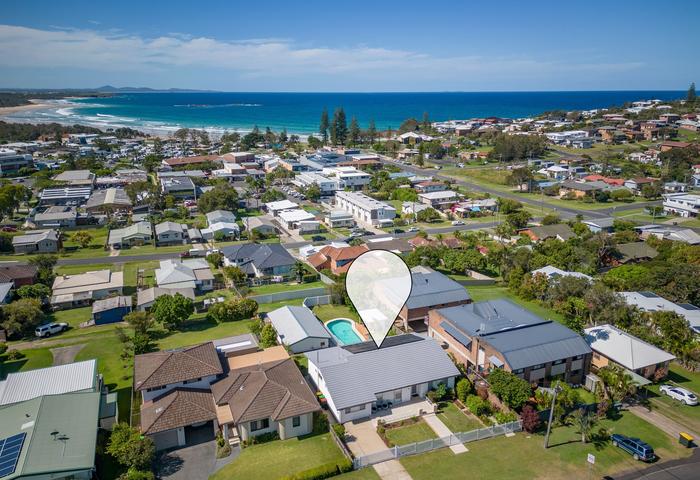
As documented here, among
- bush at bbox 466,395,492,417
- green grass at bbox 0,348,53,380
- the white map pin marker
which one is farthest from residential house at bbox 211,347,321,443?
green grass at bbox 0,348,53,380

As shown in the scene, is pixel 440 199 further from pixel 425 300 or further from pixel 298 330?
pixel 298 330

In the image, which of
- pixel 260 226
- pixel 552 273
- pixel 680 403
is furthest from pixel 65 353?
pixel 552 273

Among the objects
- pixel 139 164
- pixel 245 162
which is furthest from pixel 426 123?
pixel 139 164

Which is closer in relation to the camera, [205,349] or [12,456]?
[12,456]

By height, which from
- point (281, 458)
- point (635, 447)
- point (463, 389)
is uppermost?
point (635, 447)

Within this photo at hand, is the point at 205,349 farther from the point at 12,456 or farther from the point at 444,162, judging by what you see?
the point at 444,162

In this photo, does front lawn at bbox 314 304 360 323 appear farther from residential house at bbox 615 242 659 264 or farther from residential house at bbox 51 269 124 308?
residential house at bbox 615 242 659 264
